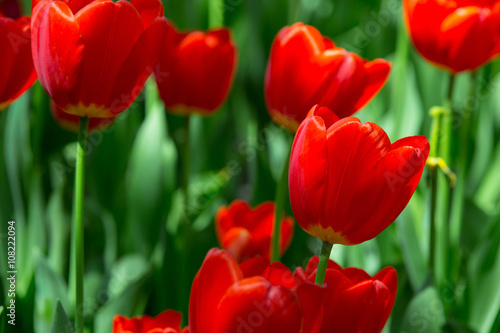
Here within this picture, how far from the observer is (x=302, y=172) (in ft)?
1.71

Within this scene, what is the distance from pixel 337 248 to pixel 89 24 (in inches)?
21.5

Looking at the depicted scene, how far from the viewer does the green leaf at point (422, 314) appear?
807mm

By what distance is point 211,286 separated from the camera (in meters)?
0.48

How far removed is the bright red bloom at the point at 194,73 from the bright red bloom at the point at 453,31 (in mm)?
282

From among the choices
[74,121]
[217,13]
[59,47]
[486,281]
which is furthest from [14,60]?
[217,13]

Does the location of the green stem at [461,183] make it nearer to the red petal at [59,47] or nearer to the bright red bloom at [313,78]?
the bright red bloom at [313,78]

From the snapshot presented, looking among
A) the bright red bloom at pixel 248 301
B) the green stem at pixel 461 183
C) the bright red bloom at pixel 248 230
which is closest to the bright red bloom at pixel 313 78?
the bright red bloom at pixel 248 230

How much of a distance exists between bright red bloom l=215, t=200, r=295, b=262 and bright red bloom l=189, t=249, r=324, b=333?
41 cm

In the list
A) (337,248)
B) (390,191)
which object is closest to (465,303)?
(337,248)

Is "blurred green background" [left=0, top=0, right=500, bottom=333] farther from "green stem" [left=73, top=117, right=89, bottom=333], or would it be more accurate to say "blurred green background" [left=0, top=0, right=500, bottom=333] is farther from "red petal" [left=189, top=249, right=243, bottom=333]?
"red petal" [left=189, top=249, right=243, bottom=333]

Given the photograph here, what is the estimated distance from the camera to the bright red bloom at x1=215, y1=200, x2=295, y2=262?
3.01 ft

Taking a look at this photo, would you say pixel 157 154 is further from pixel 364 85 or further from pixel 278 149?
pixel 364 85

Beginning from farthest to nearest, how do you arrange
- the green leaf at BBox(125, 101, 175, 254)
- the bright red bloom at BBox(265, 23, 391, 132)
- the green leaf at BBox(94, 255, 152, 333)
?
1. the green leaf at BBox(125, 101, 175, 254)
2. the green leaf at BBox(94, 255, 152, 333)
3. the bright red bloom at BBox(265, 23, 391, 132)

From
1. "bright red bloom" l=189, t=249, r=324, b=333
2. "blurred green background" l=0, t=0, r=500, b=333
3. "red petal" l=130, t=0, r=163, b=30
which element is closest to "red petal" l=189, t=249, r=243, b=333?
"bright red bloom" l=189, t=249, r=324, b=333
